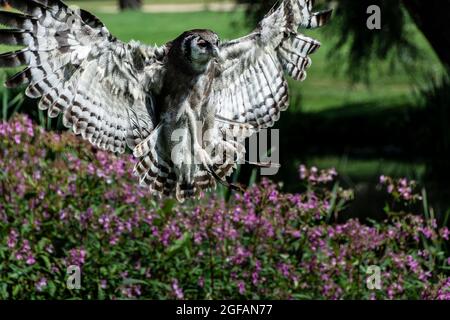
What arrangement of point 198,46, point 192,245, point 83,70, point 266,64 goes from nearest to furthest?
point 198,46, point 83,70, point 266,64, point 192,245

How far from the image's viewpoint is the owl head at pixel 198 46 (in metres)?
4.23

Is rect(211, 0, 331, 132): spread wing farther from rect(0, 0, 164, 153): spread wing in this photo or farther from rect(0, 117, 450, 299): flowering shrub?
rect(0, 117, 450, 299): flowering shrub

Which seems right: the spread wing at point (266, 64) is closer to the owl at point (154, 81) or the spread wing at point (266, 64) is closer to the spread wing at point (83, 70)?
the owl at point (154, 81)

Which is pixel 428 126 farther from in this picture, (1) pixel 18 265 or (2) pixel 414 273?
(1) pixel 18 265

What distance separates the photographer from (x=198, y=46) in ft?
14.0

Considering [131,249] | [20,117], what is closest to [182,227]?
[131,249]

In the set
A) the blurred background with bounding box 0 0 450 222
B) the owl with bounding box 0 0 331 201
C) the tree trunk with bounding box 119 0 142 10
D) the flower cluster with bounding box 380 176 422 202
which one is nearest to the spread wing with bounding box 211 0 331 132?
the owl with bounding box 0 0 331 201

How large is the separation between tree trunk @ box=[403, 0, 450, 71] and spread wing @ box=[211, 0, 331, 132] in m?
3.68

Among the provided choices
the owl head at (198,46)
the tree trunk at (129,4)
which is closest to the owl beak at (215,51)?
the owl head at (198,46)

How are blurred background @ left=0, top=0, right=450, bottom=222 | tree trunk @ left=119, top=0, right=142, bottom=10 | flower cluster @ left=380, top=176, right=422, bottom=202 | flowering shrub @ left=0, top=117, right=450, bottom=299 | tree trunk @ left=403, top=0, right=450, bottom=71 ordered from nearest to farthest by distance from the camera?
flower cluster @ left=380, top=176, right=422, bottom=202
flowering shrub @ left=0, top=117, right=450, bottom=299
tree trunk @ left=403, top=0, right=450, bottom=71
blurred background @ left=0, top=0, right=450, bottom=222
tree trunk @ left=119, top=0, right=142, bottom=10

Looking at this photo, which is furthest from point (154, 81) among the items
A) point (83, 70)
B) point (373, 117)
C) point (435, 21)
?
point (373, 117)

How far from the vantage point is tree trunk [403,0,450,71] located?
858 centimetres

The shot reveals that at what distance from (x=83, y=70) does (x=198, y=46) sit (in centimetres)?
65

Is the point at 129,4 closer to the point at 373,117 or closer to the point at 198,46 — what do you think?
the point at 373,117
